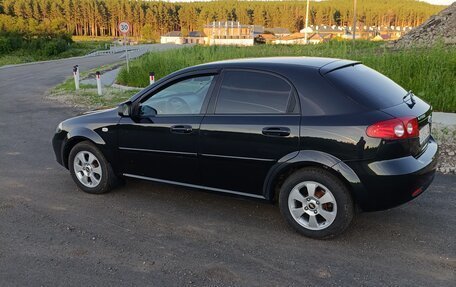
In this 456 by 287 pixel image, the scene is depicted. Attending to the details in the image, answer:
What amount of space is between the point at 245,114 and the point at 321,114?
30.1 inches

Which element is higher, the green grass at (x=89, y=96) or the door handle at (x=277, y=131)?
the door handle at (x=277, y=131)

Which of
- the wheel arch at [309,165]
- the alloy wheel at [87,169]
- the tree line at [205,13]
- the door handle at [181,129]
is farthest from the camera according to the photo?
the tree line at [205,13]

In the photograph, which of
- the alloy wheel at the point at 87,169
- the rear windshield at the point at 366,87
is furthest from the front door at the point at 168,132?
the rear windshield at the point at 366,87

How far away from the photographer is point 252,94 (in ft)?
14.1

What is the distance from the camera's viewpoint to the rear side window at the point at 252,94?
4.14 metres

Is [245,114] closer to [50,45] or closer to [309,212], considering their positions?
[309,212]

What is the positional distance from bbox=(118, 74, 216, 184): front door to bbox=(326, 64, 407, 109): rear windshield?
1.33m

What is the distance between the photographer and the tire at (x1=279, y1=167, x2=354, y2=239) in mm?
3871

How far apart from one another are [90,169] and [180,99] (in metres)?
1.53

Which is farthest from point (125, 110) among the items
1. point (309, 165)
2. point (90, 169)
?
point (309, 165)

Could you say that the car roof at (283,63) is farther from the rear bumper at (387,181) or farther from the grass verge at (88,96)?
the grass verge at (88,96)

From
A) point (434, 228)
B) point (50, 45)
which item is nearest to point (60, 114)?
point (434, 228)

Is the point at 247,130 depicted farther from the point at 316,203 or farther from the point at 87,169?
the point at 87,169

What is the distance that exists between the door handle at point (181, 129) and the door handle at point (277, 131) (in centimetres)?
88
